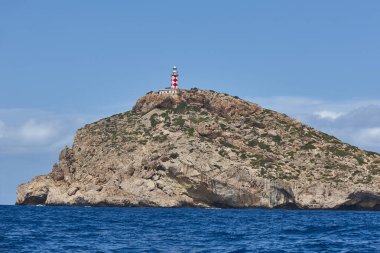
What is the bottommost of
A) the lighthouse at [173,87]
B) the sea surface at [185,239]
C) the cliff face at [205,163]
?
the sea surface at [185,239]

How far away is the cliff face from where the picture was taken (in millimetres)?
123562

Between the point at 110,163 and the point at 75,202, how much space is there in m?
11.2

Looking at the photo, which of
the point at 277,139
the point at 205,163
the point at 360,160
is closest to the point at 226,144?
the point at 277,139

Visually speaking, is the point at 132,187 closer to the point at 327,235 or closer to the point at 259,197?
the point at 259,197

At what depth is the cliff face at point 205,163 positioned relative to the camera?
124 m

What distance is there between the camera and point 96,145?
481 ft

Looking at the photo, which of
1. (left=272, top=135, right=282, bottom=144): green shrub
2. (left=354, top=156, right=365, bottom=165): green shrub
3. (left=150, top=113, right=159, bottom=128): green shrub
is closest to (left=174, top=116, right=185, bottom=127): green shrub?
(left=150, top=113, right=159, bottom=128): green shrub

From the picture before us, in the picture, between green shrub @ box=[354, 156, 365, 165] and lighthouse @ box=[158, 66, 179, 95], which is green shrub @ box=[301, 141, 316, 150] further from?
lighthouse @ box=[158, 66, 179, 95]

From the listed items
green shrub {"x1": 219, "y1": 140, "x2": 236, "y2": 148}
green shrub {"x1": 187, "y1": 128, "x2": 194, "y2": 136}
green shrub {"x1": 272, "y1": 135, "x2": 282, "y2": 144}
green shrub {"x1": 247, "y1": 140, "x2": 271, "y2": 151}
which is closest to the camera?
green shrub {"x1": 219, "y1": 140, "x2": 236, "y2": 148}

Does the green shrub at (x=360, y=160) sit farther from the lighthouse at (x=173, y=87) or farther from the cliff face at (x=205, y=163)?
the lighthouse at (x=173, y=87)

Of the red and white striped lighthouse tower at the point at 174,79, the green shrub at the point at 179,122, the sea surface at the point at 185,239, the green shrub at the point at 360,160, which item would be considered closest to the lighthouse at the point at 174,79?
the red and white striped lighthouse tower at the point at 174,79

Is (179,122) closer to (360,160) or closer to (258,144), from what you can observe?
(258,144)

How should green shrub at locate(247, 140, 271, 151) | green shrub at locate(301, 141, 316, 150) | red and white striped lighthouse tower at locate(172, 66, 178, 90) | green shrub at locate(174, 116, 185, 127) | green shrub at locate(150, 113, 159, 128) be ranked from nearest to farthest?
green shrub at locate(247, 140, 271, 151), green shrub at locate(301, 141, 316, 150), green shrub at locate(174, 116, 185, 127), green shrub at locate(150, 113, 159, 128), red and white striped lighthouse tower at locate(172, 66, 178, 90)

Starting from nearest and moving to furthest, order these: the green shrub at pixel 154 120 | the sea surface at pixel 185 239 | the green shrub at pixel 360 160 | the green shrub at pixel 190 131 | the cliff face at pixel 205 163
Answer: the sea surface at pixel 185 239 → the cliff face at pixel 205 163 → the green shrub at pixel 360 160 → the green shrub at pixel 190 131 → the green shrub at pixel 154 120
